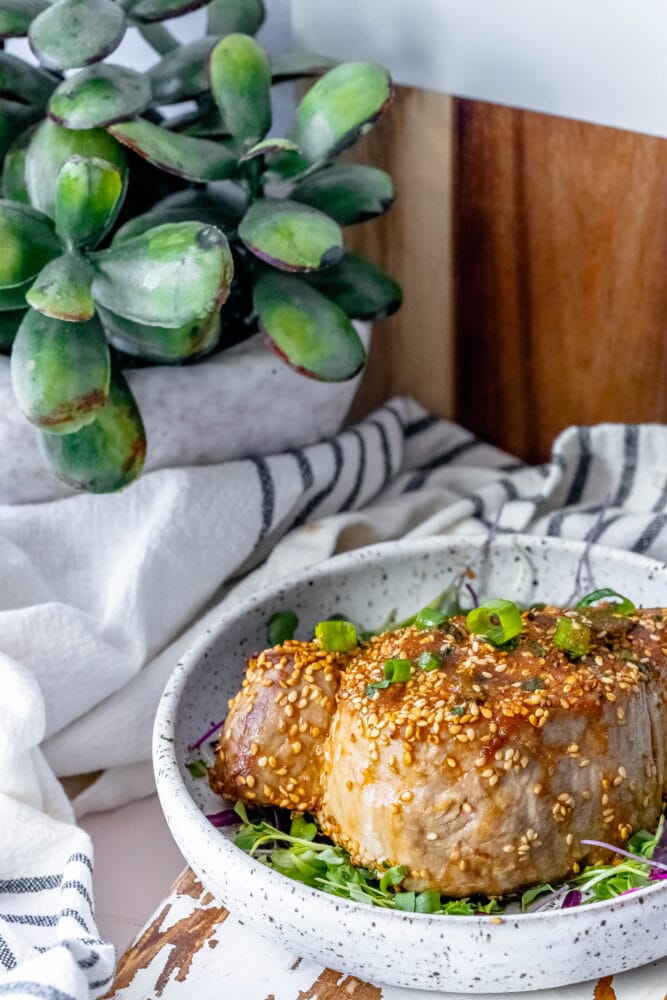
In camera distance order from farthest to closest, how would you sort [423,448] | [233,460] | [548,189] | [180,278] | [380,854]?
[423,448] < [548,189] < [233,460] < [180,278] < [380,854]

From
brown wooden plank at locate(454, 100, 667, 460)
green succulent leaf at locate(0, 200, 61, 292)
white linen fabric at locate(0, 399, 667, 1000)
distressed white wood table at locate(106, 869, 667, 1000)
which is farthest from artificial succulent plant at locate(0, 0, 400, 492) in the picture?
distressed white wood table at locate(106, 869, 667, 1000)

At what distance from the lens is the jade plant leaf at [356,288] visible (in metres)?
1.14

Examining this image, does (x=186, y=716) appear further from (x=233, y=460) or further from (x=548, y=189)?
(x=548, y=189)

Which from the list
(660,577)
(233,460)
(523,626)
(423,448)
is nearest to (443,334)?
(423,448)

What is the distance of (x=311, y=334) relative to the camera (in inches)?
41.8

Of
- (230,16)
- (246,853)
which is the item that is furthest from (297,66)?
(246,853)

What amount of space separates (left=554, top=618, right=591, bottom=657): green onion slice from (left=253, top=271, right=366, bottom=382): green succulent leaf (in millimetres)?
324

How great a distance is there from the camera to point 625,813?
0.81m

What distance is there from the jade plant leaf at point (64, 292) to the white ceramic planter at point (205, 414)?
0.53ft

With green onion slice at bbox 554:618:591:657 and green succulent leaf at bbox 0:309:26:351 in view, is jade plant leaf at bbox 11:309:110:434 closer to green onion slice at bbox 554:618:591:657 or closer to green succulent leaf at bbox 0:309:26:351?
green succulent leaf at bbox 0:309:26:351

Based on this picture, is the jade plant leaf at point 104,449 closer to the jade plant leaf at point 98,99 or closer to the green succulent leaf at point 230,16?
the jade plant leaf at point 98,99

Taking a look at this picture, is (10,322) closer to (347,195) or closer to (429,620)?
(347,195)

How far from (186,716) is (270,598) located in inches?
5.6

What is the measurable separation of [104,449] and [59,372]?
98 mm
